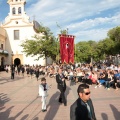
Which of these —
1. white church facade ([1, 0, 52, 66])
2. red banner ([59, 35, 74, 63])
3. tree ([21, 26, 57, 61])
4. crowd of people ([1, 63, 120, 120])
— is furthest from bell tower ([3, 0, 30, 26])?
red banner ([59, 35, 74, 63])

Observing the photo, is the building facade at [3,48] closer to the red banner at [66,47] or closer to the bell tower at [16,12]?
the bell tower at [16,12]

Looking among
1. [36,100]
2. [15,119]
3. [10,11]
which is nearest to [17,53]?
[10,11]

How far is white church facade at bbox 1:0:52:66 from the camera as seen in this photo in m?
49.3

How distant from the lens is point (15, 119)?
28.7 feet

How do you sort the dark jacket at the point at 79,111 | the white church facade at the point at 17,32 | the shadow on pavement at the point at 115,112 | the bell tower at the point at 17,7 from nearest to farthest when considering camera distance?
the dark jacket at the point at 79,111 → the shadow on pavement at the point at 115,112 → the white church facade at the point at 17,32 → the bell tower at the point at 17,7

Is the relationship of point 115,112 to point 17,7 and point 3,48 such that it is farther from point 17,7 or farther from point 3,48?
point 17,7

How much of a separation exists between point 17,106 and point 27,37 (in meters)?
39.3

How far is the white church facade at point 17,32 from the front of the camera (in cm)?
4934

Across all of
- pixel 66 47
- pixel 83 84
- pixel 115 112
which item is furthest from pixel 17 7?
pixel 83 84

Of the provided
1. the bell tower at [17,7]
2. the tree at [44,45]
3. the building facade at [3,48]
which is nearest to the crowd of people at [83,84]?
the tree at [44,45]

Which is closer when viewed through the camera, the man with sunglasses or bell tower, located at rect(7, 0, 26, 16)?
the man with sunglasses

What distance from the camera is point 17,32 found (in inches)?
1962

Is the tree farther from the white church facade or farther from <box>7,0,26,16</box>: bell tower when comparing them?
<box>7,0,26,16</box>: bell tower

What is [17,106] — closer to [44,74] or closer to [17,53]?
[44,74]
